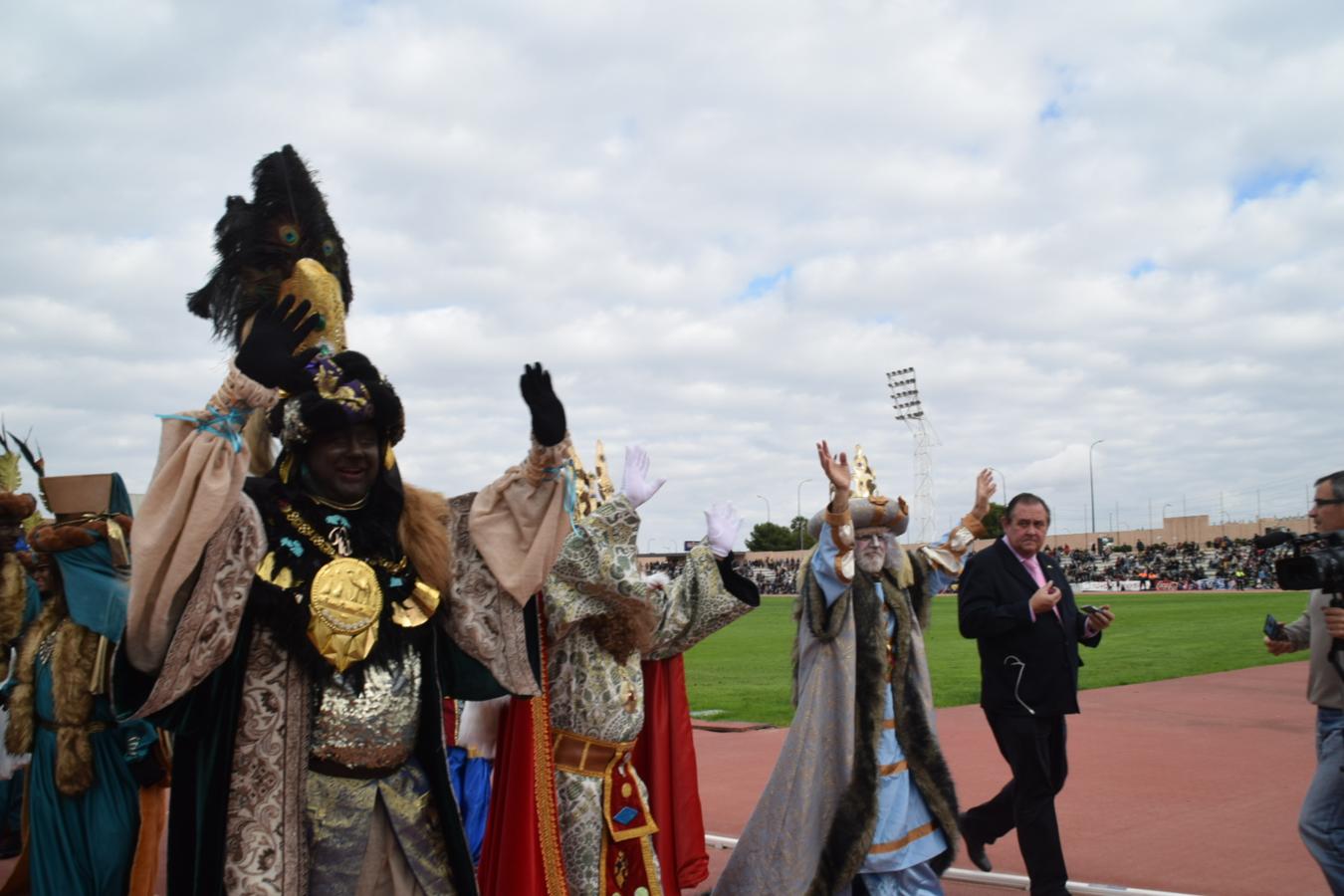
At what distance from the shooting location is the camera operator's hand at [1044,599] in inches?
233

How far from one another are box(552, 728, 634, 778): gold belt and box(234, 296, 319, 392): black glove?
222cm

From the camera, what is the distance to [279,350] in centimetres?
319

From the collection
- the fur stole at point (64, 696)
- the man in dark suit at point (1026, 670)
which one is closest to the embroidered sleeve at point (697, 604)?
the man in dark suit at point (1026, 670)

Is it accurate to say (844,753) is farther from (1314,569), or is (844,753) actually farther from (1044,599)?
(1314,569)

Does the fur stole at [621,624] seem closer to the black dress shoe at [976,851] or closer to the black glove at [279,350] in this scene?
the black glove at [279,350]

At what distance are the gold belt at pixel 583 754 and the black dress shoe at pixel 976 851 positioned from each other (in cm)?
240

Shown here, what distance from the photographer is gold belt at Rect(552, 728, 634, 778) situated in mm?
4879

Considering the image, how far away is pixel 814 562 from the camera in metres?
5.71

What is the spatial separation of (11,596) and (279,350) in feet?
16.9

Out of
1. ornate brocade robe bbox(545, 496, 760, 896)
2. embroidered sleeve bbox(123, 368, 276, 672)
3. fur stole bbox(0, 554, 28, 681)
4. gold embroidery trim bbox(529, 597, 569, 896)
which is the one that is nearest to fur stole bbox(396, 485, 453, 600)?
embroidered sleeve bbox(123, 368, 276, 672)

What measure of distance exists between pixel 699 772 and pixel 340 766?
250 inches

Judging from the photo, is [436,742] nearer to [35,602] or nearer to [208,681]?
[208,681]

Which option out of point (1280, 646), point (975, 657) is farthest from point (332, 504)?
point (975, 657)

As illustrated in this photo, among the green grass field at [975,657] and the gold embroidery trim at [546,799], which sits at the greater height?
the gold embroidery trim at [546,799]
